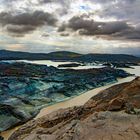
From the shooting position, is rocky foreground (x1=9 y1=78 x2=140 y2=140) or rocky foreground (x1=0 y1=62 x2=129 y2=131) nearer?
rocky foreground (x1=9 y1=78 x2=140 y2=140)

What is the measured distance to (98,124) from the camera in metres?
6.56

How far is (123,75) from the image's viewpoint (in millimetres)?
72188

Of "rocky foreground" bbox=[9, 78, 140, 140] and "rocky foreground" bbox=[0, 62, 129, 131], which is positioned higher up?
"rocky foreground" bbox=[9, 78, 140, 140]

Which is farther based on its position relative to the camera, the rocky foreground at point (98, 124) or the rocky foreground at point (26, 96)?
the rocky foreground at point (26, 96)

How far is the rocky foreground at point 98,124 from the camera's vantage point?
616cm

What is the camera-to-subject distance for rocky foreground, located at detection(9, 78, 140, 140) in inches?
242

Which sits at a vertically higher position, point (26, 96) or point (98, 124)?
point (98, 124)

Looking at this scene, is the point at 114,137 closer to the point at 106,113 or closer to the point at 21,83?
the point at 106,113

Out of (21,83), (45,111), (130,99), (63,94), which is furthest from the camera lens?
(21,83)

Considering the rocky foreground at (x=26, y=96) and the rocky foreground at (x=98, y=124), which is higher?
the rocky foreground at (x=98, y=124)

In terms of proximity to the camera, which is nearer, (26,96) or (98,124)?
(98,124)

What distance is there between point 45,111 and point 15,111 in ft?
17.7

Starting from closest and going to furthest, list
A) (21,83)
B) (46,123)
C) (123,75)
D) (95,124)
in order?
(95,124) → (46,123) → (21,83) → (123,75)

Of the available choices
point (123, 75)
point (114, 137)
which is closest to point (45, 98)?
point (114, 137)
